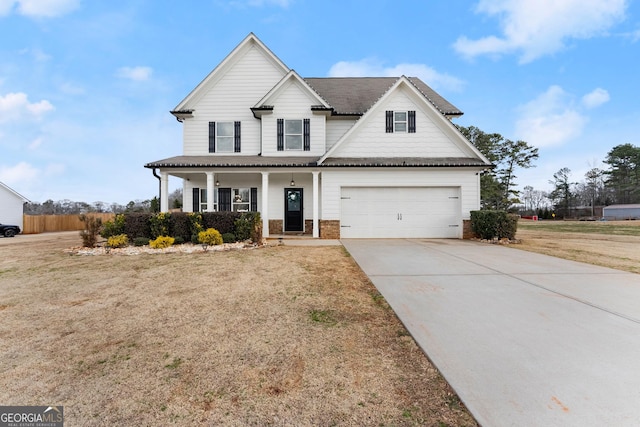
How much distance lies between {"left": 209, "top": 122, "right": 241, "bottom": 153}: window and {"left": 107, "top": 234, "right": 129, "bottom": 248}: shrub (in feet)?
21.3

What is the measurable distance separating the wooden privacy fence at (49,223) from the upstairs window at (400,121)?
2496 centimetres

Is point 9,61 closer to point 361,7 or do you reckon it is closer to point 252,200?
point 252,200

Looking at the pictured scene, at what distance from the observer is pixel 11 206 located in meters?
23.5

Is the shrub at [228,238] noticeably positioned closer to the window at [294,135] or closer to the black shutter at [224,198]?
the black shutter at [224,198]

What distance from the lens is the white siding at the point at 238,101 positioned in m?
14.9

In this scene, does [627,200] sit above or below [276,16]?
below

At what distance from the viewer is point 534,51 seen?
18.0 m

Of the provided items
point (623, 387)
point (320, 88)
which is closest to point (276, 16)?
point (320, 88)

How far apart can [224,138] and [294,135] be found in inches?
157

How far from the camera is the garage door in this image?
13375 millimetres

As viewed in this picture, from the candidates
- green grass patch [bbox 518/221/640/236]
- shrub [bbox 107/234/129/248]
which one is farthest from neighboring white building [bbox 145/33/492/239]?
green grass patch [bbox 518/221/640/236]

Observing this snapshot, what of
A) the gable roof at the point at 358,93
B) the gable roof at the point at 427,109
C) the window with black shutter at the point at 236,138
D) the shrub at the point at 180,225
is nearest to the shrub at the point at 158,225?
the shrub at the point at 180,225

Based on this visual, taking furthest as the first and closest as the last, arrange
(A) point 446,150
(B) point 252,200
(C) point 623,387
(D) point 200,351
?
(B) point 252,200
(A) point 446,150
(D) point 200,351
(C) point 623,387

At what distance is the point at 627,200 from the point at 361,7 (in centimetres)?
6323
